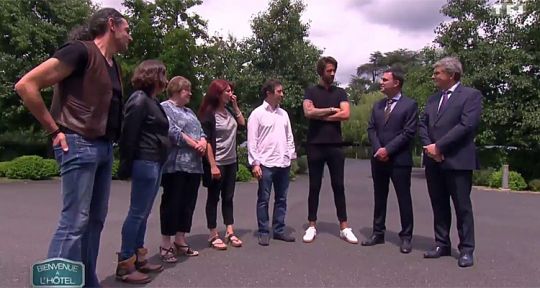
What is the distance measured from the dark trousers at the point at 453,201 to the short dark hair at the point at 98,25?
10.9ft

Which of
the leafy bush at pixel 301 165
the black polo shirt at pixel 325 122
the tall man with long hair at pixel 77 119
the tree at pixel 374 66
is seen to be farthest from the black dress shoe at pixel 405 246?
the tree at pixel 374 66

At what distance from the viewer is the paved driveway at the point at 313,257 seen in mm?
4070

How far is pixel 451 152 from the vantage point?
4.70 meters

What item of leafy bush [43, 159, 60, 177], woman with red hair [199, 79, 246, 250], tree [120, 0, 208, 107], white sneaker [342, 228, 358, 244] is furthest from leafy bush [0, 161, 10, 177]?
white sneaker [342, 228, 358, 244]

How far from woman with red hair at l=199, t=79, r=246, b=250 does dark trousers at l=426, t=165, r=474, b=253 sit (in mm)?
2051

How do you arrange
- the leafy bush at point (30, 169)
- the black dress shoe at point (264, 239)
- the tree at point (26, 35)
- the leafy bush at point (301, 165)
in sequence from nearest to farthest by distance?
the black dress shoe at point (264, 239) < the leafy bush at point (30, 169) < the tree at point (26, 35) < the leafy bush at point (301, 165)

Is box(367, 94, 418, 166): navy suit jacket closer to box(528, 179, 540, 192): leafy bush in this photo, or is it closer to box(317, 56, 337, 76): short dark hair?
box(317, 56, 337, 76): short dark hair

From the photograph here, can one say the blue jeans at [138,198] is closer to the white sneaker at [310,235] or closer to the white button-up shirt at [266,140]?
the white button-up shirt at [266,140]

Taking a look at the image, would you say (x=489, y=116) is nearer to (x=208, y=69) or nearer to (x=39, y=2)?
(x=208, y=69)

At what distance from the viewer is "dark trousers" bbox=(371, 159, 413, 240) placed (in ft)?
17.3

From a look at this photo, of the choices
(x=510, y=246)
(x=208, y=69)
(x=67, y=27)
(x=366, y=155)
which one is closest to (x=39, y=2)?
→ (x=67, y=27)

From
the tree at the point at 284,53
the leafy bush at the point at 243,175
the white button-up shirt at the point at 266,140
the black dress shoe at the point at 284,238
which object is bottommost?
the leafy bush at the point at 243,175

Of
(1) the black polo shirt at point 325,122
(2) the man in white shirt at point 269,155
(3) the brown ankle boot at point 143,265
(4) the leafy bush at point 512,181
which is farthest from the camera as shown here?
(4) the leafy bush at point 512,181

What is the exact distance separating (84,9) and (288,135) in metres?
12.4
